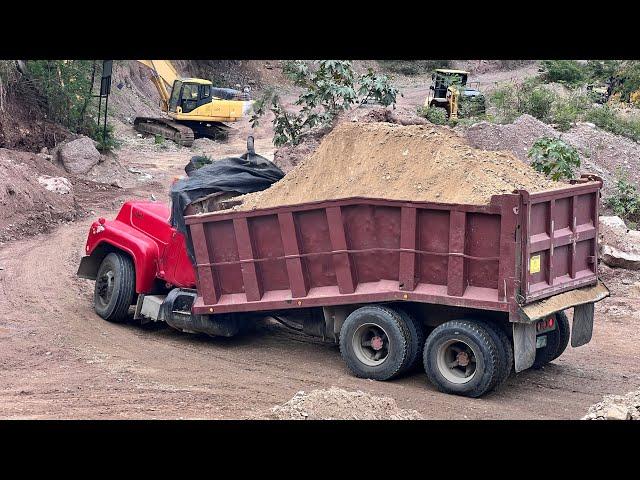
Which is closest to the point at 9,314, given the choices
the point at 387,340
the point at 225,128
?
the point at 387,340

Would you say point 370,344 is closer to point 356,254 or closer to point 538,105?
point 356,254

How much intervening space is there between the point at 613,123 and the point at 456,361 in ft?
45.9

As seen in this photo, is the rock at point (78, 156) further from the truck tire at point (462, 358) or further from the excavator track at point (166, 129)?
the truck tire at point (462, 358)

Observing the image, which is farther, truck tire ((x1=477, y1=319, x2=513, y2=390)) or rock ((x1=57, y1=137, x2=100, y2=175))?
rock ((x1=57, y1=137, x2=100, y2=175))

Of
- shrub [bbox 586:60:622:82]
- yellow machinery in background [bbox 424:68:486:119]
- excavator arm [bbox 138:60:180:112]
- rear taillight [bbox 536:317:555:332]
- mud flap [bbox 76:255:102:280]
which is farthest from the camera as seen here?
excavator arm [bbox 138:60:180:112]

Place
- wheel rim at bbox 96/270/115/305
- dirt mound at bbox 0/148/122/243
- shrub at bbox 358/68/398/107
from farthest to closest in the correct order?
shrub at bbox 358/68/398/107 → dirt mound at bbox 0/148/122/243 → wheel rim at bbox 96/270/115/305

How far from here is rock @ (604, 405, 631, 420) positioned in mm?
7707

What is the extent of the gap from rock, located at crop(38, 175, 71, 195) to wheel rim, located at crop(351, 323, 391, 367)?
1156 centimetres

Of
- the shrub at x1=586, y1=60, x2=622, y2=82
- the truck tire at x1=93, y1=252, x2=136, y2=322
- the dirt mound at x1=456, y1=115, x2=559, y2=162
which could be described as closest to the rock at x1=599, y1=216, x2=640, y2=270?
the dirt mound at x1=456, y1=115, x2=559, y2=162

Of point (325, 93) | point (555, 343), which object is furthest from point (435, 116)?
point (555, 343)

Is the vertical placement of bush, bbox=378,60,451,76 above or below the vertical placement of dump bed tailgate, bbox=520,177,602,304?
above

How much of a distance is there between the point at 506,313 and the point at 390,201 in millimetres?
1607

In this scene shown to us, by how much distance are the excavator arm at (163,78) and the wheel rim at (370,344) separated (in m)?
24.0

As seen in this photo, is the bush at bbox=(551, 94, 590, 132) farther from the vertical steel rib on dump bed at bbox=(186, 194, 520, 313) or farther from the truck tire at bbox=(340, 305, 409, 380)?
the truck tire at bbox=(340, 305, 409, 380)
